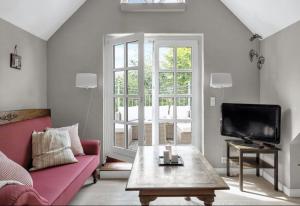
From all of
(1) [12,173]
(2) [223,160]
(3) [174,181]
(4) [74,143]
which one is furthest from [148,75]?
(1) [12,173]

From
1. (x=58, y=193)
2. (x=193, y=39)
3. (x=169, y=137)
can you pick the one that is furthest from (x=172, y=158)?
(x=193, y=39)

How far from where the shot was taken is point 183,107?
163 inches

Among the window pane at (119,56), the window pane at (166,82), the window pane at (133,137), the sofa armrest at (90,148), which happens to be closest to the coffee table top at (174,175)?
the sofa armrest at (90,148)

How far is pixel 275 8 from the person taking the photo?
3.04 metres

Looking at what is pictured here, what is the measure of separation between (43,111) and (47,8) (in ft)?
4.21

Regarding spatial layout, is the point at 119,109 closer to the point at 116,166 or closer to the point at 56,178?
the point at 116,166

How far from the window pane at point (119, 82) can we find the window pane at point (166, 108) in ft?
2.05

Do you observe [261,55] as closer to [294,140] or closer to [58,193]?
[294,140]

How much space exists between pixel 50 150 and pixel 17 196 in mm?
1528

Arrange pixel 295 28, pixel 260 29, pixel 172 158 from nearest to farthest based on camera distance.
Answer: pixel 172 158 < pixel 295 28 < pixel 260 29

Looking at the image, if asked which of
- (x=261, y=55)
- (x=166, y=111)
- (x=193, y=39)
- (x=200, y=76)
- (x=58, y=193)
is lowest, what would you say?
(x=58, y=193)

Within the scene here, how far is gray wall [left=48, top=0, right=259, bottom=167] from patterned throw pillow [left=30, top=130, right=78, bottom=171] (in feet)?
3.24

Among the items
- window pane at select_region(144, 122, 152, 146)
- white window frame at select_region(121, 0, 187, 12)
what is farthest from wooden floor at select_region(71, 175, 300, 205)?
white window frame at select_region(121, 0, 187, 12)

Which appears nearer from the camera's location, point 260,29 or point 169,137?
point 260,29
